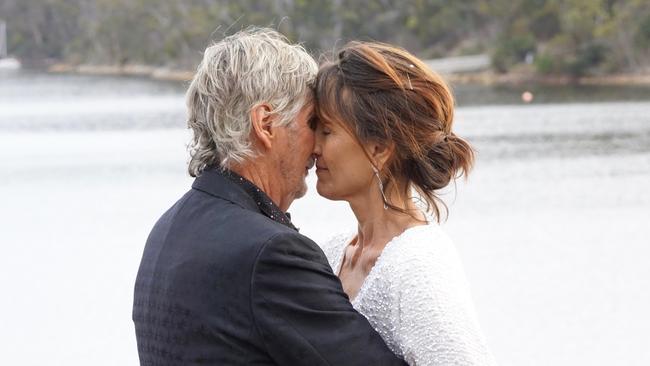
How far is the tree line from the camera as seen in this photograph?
50.3m

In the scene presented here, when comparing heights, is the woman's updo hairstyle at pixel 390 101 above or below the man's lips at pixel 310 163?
above

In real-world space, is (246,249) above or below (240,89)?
below

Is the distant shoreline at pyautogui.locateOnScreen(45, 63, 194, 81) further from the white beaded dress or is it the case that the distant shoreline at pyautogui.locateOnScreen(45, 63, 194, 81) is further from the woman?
the white beaded dress

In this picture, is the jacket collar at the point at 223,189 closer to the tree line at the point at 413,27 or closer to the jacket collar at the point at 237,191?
the jacket collar at the point at 237,191

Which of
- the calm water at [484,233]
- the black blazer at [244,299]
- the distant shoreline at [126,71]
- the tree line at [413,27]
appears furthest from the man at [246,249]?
the distant shoreline at [126,71]

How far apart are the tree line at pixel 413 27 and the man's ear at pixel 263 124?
24060 millimetres

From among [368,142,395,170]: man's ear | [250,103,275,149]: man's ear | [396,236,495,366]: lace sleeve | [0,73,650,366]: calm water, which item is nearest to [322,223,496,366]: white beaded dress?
[396,236,495,366]: lace sleeve

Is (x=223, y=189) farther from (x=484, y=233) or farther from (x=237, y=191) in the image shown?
(x=484, y=233)

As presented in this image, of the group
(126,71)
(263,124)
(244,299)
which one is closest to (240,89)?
(263,124)

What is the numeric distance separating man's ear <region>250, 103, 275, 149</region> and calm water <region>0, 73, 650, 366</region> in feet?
3.49

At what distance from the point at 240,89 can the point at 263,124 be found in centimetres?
7

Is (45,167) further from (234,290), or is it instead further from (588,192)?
(234,290)

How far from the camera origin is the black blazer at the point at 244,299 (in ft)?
6.02

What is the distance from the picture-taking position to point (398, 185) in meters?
2.15
